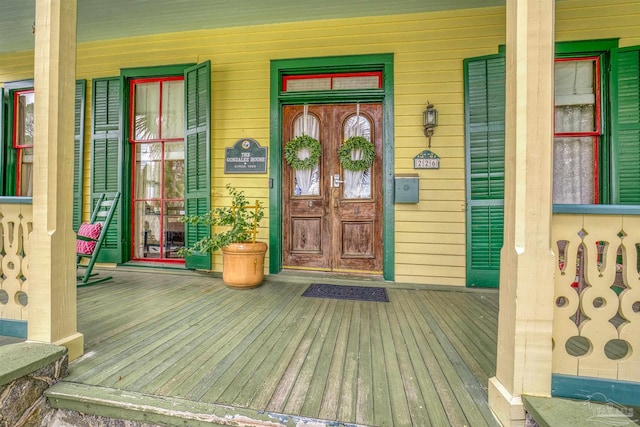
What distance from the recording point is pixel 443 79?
309 cm

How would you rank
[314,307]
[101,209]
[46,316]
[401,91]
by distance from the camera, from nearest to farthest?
[46,316] → [314,307] → [401,91] → [101,209]

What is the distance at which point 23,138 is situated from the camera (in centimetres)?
396

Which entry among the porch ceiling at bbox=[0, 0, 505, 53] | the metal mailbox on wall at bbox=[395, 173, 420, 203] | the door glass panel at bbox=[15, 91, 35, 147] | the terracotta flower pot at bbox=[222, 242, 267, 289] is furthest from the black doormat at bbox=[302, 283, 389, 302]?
the door glass panel at bbox=[15, 91, 35, 147]

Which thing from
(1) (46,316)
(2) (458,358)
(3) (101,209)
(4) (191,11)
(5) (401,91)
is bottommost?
(2) (458,358)

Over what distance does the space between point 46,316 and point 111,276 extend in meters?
2.05

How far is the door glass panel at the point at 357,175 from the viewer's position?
3.34m

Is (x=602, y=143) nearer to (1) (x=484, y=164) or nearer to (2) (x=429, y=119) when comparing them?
(1) (x=484, y=164)

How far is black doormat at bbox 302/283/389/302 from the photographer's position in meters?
2.66

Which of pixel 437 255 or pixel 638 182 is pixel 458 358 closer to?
pixel 437 255

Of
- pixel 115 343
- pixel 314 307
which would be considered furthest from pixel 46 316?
pixel 314 307

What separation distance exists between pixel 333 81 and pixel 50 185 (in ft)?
9.53

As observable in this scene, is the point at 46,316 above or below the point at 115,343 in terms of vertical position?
above

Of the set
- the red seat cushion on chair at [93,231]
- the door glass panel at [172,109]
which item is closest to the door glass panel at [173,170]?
the door glass panel at [172,109]

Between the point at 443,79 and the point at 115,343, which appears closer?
the point at 115,343
